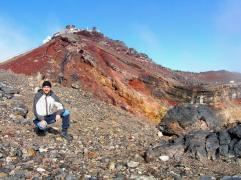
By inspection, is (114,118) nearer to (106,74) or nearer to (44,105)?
(106,74)

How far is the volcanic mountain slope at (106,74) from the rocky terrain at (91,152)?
3.88 m

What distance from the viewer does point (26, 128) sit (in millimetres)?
15250

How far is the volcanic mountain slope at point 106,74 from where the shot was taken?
23.0 meters

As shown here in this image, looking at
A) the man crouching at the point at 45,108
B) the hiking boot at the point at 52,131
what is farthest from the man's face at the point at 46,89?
the hiking boot at the point at 52,131

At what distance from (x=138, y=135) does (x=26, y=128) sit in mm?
4233

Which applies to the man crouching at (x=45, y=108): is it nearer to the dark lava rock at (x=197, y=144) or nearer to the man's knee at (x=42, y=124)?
the man's knee at (x=42, y=124)

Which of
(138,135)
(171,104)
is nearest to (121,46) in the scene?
(171,104)

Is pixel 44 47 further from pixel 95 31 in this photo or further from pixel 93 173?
pixel 93 173

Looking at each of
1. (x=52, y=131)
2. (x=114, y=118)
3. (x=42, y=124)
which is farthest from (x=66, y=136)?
(x=114, y=118)

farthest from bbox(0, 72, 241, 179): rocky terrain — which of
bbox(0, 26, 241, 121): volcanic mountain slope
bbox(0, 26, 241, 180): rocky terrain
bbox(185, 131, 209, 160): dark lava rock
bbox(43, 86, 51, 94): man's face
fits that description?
bbox(0, 26, 241, 121): volcanic mountain slope

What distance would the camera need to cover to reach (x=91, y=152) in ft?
43.8

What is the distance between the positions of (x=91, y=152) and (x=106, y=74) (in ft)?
34.5

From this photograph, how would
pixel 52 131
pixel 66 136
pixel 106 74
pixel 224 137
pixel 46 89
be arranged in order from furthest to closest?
pixel 106 74
pixel 52 131
pixel 66 136
pixel 46 89
pixel 224 137

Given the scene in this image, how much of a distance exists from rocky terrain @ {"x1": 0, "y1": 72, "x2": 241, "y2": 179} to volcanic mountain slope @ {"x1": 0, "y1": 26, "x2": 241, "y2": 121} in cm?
388
